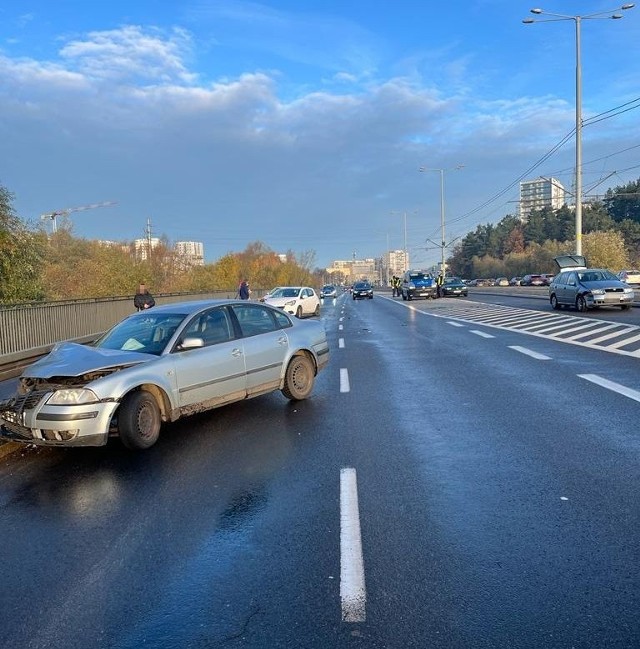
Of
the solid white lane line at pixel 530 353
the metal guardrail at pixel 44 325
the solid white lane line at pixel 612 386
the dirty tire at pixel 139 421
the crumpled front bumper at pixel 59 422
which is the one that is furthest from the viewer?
the metal guardrail at pixel 44 325

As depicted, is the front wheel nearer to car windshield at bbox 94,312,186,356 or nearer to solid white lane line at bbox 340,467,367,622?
car windshield at bbox 94,312,186,356

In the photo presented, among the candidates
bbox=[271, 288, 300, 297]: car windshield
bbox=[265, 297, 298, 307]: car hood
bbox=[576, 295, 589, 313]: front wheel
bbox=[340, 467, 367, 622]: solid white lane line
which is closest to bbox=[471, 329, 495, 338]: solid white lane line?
bbox=[576, 295, 589, 313]: front wheel

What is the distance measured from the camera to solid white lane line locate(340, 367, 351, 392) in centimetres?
991

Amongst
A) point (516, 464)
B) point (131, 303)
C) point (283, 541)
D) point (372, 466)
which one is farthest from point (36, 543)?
point (131, 303)

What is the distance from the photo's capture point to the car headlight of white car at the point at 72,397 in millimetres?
6031

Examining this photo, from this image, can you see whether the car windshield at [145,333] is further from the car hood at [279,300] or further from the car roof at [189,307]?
the car hood at [279,300]

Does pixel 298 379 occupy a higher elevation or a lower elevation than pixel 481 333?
higher

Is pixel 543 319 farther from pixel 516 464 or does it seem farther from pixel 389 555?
pixel 389 555

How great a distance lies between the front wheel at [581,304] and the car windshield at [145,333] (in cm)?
2113

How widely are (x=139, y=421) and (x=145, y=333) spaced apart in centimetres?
145

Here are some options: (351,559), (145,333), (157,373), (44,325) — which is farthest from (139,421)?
(44,325)

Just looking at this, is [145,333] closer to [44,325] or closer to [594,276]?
[44,325]

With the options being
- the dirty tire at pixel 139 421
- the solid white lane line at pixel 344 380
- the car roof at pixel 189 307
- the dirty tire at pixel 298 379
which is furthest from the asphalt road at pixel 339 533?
the solid white lane line at pixel 344 380

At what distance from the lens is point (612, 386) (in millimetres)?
9320
